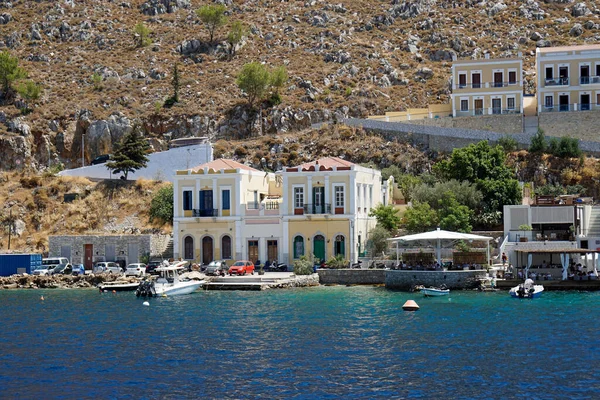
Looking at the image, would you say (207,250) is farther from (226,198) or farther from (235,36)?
(235,36)

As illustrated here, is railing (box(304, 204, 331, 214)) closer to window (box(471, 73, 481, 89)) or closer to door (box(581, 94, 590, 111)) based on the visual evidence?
window (box(471, 73, 481, 89))

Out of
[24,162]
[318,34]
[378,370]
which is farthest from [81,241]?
[318,34]

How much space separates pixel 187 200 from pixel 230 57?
4418 cm

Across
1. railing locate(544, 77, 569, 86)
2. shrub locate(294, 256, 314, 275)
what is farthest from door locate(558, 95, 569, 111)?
shrub locate(294, 256, 314, 275)

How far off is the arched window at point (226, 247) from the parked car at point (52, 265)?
10.8 metres

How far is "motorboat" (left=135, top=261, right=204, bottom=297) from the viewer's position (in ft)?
169

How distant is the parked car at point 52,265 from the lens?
203 feet

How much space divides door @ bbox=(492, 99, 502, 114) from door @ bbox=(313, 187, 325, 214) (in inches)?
960

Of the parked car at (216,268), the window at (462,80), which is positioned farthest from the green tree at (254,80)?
the parked car at (216,268)

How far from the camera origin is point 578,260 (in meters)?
54.7

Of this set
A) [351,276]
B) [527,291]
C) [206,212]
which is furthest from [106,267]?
[527,291]

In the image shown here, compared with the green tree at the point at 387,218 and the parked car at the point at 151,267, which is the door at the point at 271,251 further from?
the parked car at the point at 151,267

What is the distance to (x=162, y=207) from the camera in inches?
2756

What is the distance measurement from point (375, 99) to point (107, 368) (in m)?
65.7
